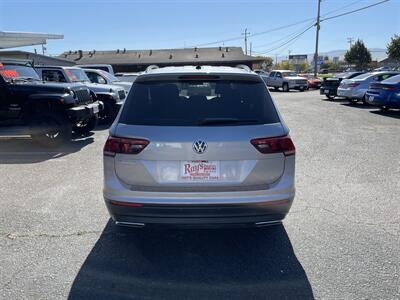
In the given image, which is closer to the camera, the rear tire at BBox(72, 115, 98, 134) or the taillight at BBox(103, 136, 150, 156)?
the taillight at BBox(103, 136, 150, 156)

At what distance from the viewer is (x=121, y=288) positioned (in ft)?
10.3

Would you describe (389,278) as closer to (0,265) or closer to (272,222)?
(272,222)

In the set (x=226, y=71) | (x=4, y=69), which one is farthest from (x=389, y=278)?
(x=4, y=69)

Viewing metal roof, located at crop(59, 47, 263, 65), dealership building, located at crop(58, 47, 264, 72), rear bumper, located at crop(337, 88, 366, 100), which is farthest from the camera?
metal roof, located at crop(59, 47, 263, 65)

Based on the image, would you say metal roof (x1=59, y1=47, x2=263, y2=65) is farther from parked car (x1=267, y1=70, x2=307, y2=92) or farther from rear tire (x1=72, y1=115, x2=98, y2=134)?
rear tire (x1=72, y1=115, x2=98, y2=134)

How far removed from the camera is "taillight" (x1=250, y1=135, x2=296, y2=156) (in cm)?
324

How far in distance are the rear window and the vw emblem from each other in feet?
0.64

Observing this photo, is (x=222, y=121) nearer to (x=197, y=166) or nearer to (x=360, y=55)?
(x=197, y=166)

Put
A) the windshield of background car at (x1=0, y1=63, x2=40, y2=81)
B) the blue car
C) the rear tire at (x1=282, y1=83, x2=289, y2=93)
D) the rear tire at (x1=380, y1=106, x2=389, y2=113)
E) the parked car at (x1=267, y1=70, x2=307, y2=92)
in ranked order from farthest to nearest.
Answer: the rear tire at (x1=282, y1=83, x2=289, y2=93)
the parked car at (x1=267, y1=70, x2=307, y2=92)
the rear tire at (x1=380, y1=106, x2=389, y2=113)
the blue car
the windshield of background car at (x1=0, y1=63, x2=40, y2=81)

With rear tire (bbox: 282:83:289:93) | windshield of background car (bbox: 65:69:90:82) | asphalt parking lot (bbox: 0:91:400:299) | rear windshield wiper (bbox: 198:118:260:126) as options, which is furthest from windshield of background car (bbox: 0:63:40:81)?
rear tire (bbox: 282:83:289:93)

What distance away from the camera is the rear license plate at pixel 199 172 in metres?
3.21

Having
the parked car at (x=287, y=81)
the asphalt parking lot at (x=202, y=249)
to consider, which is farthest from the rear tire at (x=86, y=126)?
the parked car at (x=287, y=81)

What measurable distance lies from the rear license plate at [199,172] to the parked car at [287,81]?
97.4 feet

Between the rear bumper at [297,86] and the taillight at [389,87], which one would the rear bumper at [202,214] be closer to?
the taillight at [389,87]
